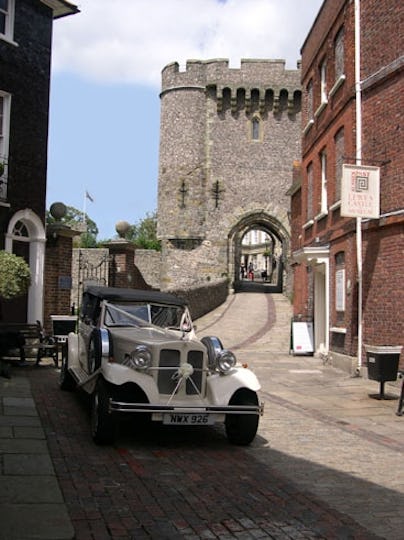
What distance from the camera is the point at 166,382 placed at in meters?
7.40

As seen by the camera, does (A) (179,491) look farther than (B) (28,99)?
No

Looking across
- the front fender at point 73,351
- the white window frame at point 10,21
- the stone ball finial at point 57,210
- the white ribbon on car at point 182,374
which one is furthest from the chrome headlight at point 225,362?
the white window frame at point 10,21

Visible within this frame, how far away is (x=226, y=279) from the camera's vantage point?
36.1 meters

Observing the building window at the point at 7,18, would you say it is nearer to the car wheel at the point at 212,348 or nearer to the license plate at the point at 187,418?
the car wheel at the point at 212,348

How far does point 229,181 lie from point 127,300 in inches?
1221

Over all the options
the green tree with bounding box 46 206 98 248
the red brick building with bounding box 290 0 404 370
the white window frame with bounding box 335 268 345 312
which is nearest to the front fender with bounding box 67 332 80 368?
the red brick building with bounding box 290 0 404 370

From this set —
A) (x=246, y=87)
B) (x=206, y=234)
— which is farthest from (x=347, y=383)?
(x=246, y=87)

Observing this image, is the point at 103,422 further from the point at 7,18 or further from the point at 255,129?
the point at 255,129

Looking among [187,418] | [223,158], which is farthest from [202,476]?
[223,158]

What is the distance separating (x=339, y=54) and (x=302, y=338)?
27.8 feet

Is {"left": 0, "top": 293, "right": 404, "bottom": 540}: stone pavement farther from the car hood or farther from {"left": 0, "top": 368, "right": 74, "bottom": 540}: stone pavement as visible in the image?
the car hood

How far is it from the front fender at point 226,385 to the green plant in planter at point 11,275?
6.77m

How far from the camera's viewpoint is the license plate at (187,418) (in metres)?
7.10

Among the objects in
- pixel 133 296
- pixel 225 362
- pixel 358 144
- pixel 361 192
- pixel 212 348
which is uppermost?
pixel 358 144
